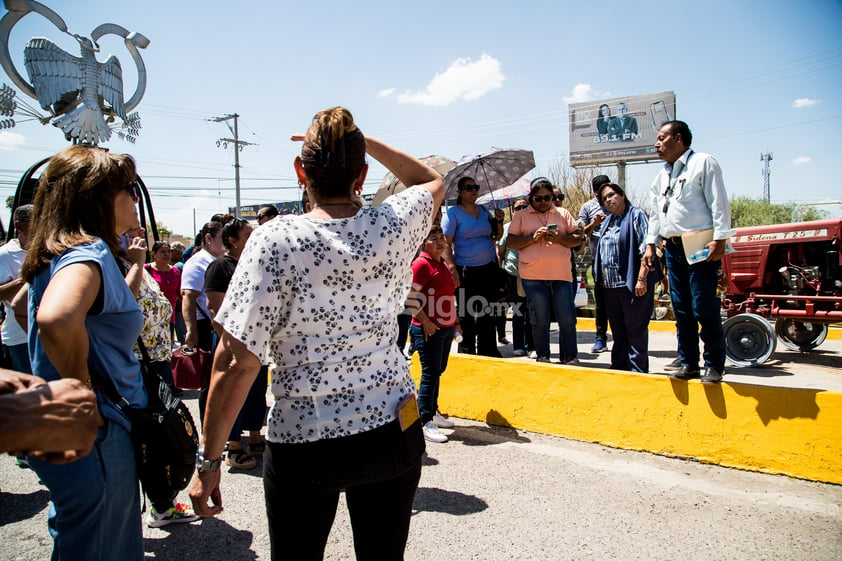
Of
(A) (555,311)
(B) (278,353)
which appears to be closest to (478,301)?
(A) (555,311)

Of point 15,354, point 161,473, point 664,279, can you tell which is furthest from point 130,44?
point 161,473

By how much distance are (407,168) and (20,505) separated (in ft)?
12.3

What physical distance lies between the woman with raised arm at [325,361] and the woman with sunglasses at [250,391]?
8.38 feet

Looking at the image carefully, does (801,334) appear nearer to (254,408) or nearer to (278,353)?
(254,408)

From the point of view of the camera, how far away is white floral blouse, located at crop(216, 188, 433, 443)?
59.6 inches

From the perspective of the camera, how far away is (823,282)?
6953mm

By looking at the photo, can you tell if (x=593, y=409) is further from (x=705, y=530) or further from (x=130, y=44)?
(x=130, y=44)

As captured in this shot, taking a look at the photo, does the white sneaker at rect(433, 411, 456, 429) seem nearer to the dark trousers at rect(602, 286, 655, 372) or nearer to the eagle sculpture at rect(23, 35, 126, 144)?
the dark trousers at rect(602, 286, 655, 372)

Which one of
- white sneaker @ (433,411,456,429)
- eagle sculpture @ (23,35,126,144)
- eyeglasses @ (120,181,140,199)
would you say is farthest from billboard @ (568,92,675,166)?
eyeglasses @ (120,181,140,199)

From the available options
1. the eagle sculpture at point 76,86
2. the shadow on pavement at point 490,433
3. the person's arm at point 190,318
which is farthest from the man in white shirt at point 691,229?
the eagle sculpture at point 76,86

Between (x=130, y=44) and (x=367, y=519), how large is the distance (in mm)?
17158

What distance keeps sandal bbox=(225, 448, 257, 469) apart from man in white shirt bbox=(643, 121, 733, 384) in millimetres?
3374

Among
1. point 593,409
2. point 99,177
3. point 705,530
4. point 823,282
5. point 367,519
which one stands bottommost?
point 705,530

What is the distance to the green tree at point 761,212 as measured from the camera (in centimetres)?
4803
